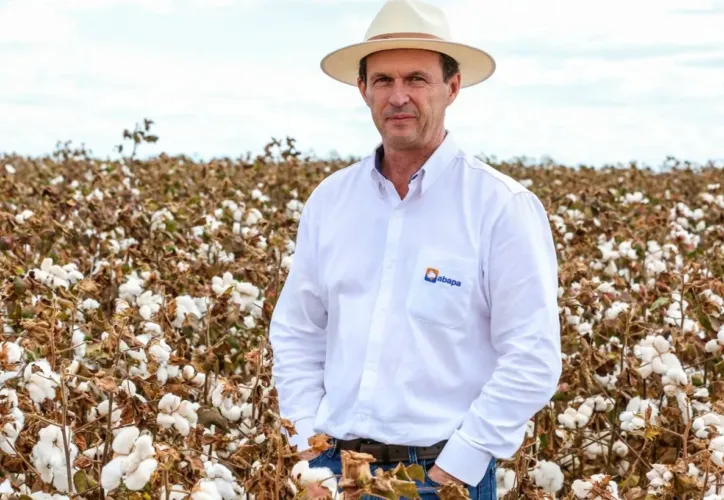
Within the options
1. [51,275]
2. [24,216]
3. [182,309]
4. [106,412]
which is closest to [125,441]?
[106,412]

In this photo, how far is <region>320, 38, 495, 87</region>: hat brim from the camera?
297cm

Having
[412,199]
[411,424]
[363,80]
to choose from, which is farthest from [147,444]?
[363,80]

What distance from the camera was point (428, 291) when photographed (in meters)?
2.87

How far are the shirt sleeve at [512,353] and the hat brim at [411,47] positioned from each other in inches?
20.3

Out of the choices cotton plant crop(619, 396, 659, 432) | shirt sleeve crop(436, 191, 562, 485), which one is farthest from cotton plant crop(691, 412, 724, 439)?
shirt sleeve crop(436, 191, 562, 485)

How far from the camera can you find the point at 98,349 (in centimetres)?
377

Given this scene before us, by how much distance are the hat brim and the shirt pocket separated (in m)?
0.58

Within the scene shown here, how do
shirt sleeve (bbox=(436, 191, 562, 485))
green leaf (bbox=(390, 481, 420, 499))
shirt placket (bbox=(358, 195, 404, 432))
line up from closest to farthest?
1. green leaf (bbox=(390, 481, 420, 499))
2. shirt sleeve (bbox=(436, 191, 562, 485))
3. shirt placket (bbox=(358, 195, 404, 432))

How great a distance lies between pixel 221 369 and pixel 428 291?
202cm

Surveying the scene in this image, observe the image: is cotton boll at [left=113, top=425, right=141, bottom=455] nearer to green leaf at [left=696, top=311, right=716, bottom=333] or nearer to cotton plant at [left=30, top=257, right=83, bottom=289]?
cotton plant at [left=30, top=257, right=83, bottom=289]

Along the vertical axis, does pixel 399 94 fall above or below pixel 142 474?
above

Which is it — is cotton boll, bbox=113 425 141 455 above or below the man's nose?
below

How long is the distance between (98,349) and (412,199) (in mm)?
1402

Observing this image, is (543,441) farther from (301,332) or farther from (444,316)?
(444,316)
